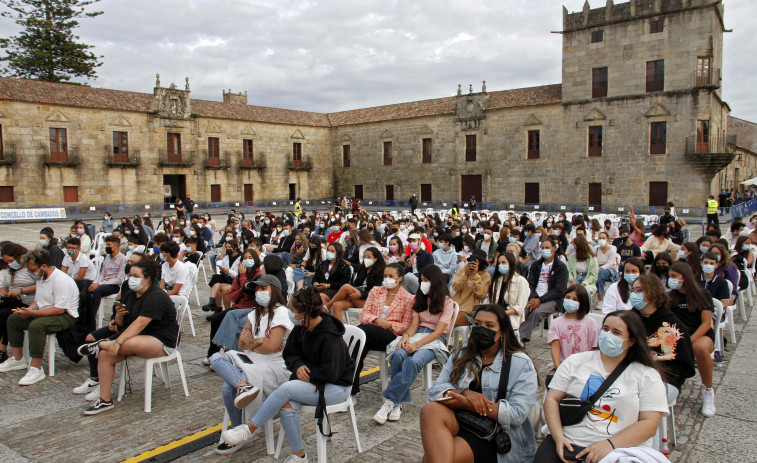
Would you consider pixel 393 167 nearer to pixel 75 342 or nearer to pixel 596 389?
pixel 75 342

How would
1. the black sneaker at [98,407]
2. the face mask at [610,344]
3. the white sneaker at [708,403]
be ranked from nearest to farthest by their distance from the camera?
the face mask at [610,344] < the white sneaker at [708,403] < the black sneaker at [98,407]

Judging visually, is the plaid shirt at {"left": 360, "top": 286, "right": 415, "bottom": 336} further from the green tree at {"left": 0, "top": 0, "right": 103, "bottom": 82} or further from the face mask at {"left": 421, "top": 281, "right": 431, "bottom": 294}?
the green tree at {"left": 0, "top": 0, "right": 103, "bottom": 82}

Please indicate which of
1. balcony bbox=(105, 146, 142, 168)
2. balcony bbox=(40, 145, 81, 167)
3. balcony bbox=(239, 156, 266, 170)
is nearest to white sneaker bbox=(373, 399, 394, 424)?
balcony bbox=(40, 145, 81, 167)

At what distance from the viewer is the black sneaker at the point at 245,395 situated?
12.7ft

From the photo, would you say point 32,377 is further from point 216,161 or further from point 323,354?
point 216,161

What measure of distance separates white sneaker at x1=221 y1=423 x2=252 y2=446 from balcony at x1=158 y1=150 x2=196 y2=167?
3038 centimetres

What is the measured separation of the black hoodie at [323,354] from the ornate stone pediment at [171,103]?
101 ft

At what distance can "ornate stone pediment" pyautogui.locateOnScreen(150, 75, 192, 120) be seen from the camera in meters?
31.0

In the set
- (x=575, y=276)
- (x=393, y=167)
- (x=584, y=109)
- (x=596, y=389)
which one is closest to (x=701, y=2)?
(x=584, y=109)

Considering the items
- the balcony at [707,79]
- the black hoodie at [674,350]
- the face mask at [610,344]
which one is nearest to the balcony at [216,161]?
the balcony at [707,79]

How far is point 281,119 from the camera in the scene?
119ft

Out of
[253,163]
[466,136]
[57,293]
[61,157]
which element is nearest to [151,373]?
[57,293]

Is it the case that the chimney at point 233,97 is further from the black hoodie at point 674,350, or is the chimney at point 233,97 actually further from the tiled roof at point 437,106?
the black hoodie at point 674,350

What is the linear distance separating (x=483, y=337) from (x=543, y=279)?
363 cm
